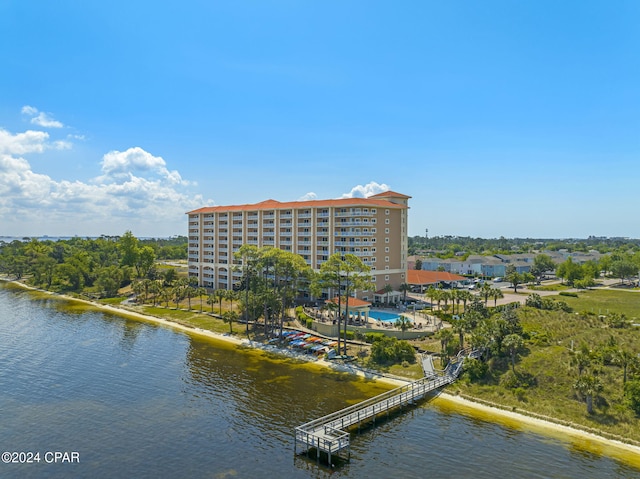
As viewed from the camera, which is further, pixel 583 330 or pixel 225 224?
pixel 225 224

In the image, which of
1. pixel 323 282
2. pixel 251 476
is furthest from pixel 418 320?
pixel 251 476

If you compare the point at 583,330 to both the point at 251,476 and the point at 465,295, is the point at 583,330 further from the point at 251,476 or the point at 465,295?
the point at 251,476

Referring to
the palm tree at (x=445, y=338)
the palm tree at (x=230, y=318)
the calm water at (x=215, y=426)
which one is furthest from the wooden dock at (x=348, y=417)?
the palm tree at (x=230, y=318)

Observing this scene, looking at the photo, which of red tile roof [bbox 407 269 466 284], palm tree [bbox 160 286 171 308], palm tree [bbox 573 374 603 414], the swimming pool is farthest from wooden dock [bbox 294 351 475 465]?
palm tree [bbox 160 286 171 308]

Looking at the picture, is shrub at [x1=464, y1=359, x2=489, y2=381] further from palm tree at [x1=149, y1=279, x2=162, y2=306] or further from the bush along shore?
palm tree at [x1=149, y1=279, x2=162, y2=306]

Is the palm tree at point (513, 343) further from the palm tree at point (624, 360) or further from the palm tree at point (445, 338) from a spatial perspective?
the palm tree at point (624, 360)

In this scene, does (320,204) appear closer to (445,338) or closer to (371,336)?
(371,336)
